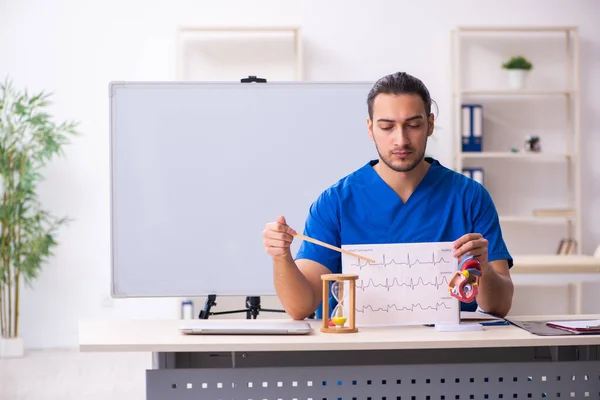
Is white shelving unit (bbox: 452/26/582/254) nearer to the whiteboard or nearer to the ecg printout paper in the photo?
the whiteboard

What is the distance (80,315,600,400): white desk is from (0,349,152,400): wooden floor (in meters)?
2.27

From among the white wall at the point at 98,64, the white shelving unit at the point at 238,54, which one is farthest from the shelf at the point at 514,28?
the white shelving unit at the point at 238,54

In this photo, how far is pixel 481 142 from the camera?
526 centimetres

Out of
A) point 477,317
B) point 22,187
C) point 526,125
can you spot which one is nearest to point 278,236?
point 477,317

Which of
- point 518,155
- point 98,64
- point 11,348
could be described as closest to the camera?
point 11,348

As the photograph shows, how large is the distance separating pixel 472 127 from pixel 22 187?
2.77 m

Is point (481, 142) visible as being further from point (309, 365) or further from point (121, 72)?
point (309, 365)

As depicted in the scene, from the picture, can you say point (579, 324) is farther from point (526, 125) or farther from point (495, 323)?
point (526, 125)

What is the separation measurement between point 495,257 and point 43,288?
374cm

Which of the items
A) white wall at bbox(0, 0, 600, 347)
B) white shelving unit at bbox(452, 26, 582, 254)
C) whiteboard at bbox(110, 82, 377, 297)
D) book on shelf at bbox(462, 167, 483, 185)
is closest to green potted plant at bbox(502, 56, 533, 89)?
white shelving unit at bbox(452, 26, 582, 254)

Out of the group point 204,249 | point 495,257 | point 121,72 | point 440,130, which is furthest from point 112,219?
point 440,130

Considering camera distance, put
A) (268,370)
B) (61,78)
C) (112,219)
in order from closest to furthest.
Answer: (268,370), (112,219), (61,78)

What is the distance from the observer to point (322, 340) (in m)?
1.80

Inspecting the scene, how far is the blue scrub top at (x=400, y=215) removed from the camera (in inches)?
88.3
